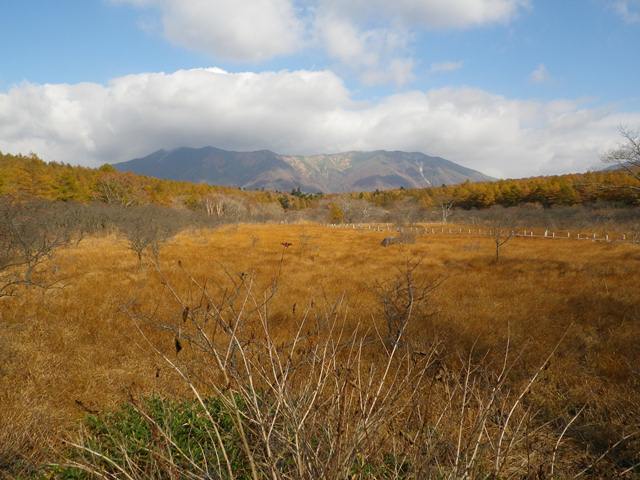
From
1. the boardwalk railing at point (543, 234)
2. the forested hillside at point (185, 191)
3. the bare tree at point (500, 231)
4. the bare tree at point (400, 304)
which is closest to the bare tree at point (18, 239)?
the bare tree at point (400, 304)

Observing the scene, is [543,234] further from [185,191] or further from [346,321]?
[185,191]

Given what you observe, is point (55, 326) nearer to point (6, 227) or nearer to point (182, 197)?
point (6, 227)

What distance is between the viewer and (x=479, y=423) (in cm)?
177

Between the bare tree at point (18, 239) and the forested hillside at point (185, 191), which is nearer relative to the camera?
the bare tree at point (18, 239)

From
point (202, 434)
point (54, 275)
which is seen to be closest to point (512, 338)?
point (202, 434)

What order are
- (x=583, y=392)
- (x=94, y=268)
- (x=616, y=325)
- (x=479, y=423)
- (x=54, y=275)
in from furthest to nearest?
1. (x=94, y=268)
2. (x=54, y=275)
3. (x=616, y=325)
4. (x=583, y=392)
5. (x=479, y=423)

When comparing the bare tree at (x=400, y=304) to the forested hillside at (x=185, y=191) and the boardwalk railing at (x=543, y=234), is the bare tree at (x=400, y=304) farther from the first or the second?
the boardwalk railing at (x=543, y=234)

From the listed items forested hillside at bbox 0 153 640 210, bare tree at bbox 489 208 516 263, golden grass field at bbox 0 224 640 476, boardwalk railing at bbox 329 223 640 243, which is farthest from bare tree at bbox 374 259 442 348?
boardwalk railing at bbox 329 223 640 243

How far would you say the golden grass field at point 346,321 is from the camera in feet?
16.8

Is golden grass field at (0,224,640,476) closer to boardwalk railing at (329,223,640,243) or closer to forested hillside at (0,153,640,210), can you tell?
forested hillside at (0,153,640,210)

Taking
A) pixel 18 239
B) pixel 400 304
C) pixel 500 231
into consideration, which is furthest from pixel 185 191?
pixel 400 304

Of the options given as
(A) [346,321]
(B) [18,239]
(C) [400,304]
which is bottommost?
(A) [346,321]

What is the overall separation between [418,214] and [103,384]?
84.8 m

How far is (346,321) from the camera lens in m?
10.1
